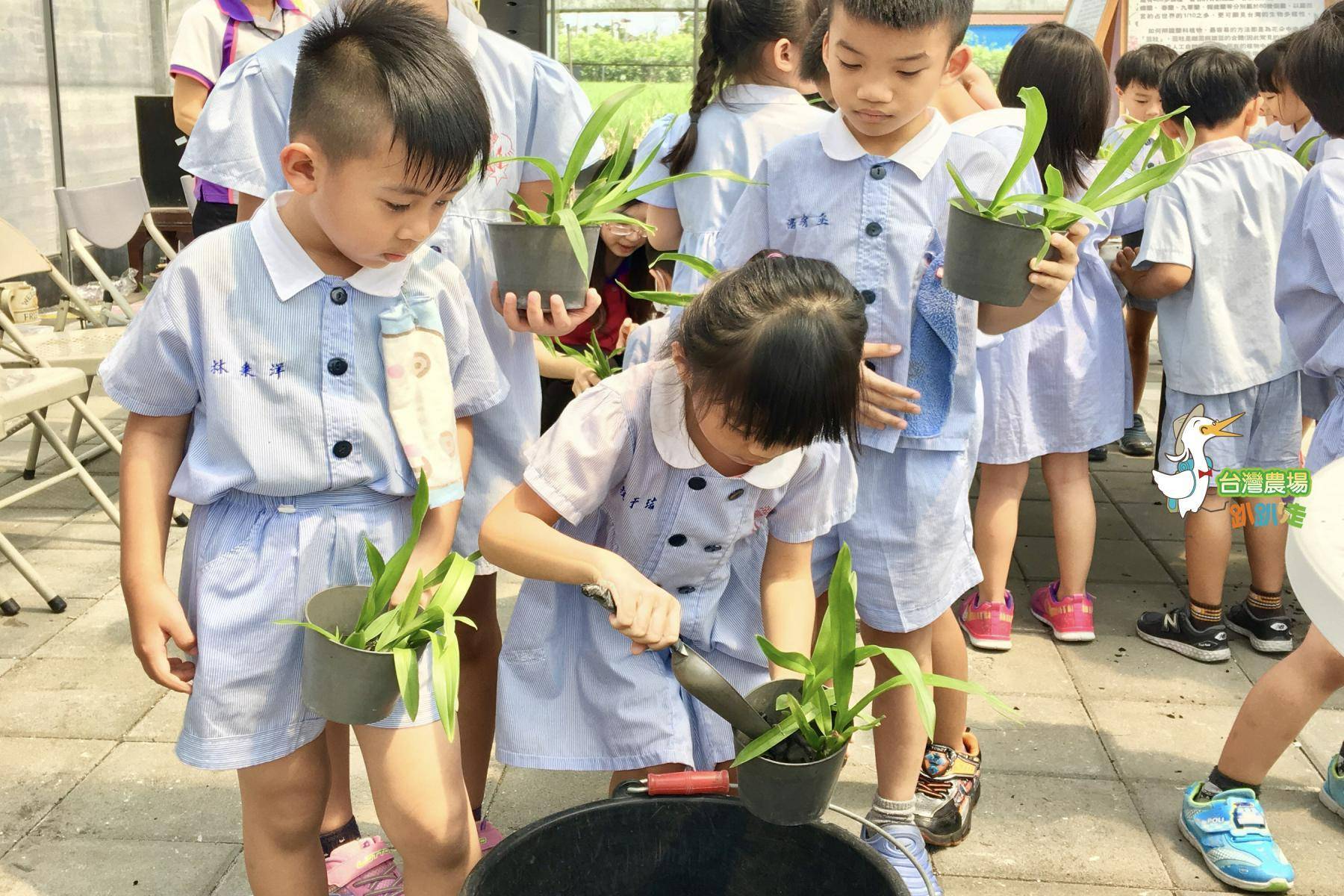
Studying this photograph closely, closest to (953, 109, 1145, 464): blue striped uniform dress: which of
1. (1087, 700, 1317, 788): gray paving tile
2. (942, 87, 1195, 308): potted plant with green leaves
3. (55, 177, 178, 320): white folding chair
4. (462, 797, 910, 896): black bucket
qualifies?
(1087, 700, 1317, 788): gray paving tile

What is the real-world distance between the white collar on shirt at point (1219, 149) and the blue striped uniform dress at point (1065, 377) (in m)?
0.30

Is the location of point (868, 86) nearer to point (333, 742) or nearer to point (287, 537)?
Answer: point (287, 537)

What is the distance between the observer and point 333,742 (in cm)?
227

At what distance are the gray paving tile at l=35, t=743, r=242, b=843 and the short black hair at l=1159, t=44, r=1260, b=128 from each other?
3.13 m

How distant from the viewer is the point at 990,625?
3.76 m

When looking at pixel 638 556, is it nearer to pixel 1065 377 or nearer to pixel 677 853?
pixel 677 853

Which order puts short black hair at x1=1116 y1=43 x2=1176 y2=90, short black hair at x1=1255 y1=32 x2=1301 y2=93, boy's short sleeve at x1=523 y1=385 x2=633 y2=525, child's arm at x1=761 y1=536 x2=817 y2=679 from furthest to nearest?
1. short black hair at x1=1116 y1=43 x2=1176 y2=90
2. short black hair at x1=1255 y1=32 x2=1301 y2=93
3. child's arm at x1=761 y1=536 x2=817 y2=679
4. boy's short sleeve at x1=523 y1=385 x2=633 y2=525

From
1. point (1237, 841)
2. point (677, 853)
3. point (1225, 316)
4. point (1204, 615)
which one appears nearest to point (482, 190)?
point (677, 853)

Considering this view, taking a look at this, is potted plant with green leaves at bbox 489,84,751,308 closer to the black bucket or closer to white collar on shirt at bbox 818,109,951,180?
white collar on shirt at bbox 818,109,951,180

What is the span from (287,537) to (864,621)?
1.12 meters

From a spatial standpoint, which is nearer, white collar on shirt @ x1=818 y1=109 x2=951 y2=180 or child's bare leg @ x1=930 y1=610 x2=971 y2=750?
white collar on shirt @ x1=818 y1=109 x2=951 y2=180

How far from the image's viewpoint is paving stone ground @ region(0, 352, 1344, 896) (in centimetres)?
258

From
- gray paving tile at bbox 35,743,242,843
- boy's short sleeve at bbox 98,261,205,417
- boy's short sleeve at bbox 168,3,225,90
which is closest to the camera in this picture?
boy's short sleeve at bbox 98,261,205,417

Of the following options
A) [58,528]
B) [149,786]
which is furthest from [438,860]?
[58,528]
